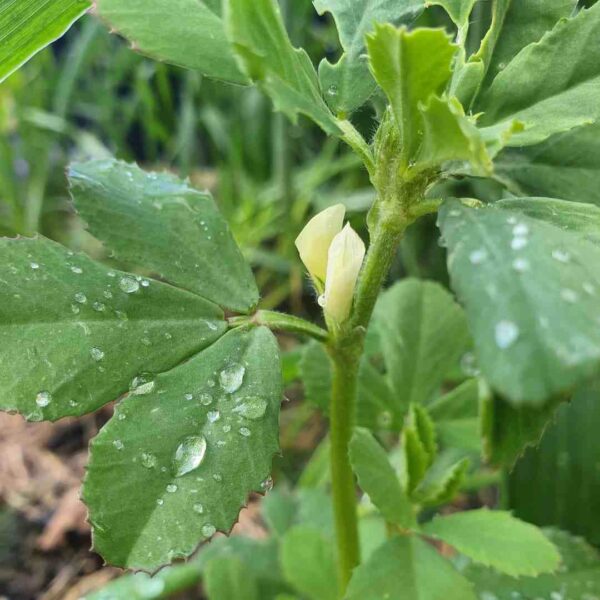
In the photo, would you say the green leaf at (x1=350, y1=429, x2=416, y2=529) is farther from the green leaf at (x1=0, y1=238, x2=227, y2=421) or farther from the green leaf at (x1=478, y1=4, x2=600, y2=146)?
the green leaf at (x1=478, y1=4, x2=600, y2=146)

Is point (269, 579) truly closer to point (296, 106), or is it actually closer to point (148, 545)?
point (148, 545)

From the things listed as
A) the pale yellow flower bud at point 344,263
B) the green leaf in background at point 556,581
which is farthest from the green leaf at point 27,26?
the green leaf in background at point 556,581

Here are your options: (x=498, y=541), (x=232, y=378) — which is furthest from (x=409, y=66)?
(x=498, y=541)

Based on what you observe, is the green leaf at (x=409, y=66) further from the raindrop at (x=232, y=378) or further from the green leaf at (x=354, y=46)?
the raindrop at (x=232, y=378)

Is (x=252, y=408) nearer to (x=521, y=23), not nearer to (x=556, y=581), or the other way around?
(x=521, y=23)

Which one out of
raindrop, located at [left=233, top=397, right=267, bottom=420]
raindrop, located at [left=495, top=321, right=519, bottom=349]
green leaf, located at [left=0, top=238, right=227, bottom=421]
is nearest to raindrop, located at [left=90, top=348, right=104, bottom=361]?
green leaf, located at [left=0, top=238, right=227, bottom=421]
